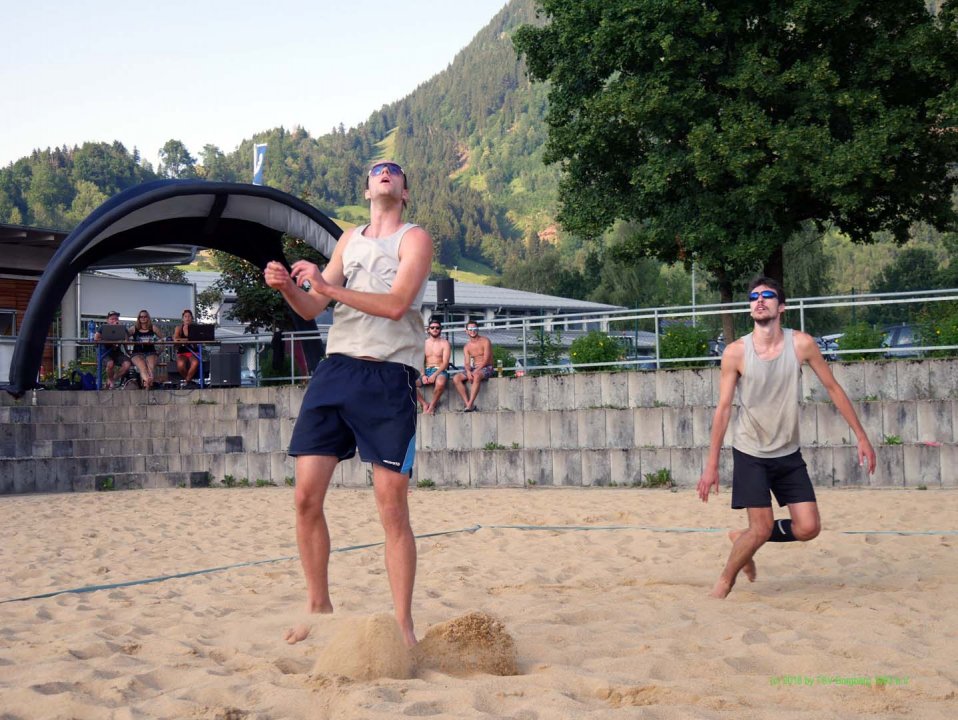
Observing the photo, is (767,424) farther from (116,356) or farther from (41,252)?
(41,252)

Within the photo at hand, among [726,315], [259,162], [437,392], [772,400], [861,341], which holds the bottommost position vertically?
[772,400]

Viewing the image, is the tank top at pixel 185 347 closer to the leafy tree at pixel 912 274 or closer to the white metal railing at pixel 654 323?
the white metal railing at pixel 654 323

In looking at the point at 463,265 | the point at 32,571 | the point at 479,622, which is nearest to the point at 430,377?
the point at 32,571

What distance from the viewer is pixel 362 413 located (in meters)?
4.56

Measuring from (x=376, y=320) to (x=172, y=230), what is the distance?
16159mm

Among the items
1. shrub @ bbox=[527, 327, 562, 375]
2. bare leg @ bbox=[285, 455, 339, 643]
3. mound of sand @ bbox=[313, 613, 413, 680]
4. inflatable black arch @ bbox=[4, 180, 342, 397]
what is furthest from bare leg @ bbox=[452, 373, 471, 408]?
mound of sand @ bbox=[313, 613, 413, 680]

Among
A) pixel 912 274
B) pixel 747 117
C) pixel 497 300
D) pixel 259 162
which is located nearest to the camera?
pixel 747 117

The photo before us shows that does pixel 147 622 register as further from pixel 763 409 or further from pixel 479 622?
pixel 763 409

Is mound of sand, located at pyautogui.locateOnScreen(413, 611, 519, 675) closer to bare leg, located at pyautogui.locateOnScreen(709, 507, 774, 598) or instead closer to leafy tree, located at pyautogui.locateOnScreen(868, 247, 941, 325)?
bare leg, located at pyautogui.locateOnScreen(709, 507, 774, 598)

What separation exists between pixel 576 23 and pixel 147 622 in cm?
2090

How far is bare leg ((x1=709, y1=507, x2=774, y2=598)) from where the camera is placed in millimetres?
5859

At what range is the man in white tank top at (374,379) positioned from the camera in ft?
14.7

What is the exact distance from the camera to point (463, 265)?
17425cm

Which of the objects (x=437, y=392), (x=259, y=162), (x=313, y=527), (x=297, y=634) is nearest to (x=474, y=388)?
(x=437, y=392)
